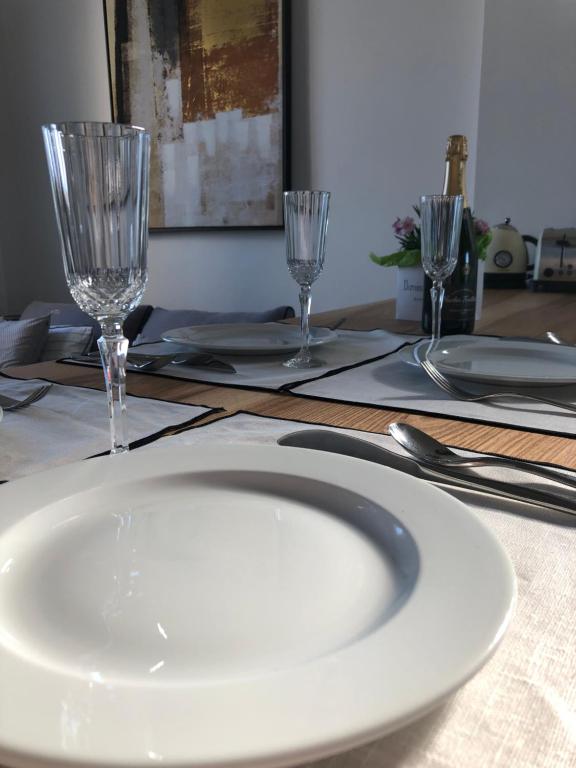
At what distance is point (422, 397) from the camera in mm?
Result: 697

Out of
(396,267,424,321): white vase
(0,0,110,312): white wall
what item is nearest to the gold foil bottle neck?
(396,267,424,321): white vase

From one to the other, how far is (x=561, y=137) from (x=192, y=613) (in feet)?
7.56

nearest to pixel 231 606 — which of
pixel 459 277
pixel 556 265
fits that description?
pixel 459 277

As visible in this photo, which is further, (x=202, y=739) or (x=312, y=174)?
(x=312, y=174)

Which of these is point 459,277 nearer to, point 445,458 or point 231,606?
point 445,458

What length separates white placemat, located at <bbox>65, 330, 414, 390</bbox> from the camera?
782 millimetres

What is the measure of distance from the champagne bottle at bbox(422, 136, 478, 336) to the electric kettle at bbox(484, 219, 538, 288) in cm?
80

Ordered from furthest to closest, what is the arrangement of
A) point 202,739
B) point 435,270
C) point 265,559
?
point 435,270, point 265,559, point 202,739

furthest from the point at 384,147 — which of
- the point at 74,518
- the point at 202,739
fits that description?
the point at 202,739

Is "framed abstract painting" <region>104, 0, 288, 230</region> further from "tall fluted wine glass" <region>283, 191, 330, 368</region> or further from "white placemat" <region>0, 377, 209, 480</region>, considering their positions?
"white placemat" <region>0, 377, 209, 480</region>

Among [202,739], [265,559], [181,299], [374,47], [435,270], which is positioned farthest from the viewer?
[181,299]

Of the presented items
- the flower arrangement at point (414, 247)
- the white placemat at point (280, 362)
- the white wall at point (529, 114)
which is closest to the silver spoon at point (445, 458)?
the white placemat at point (280, 362)

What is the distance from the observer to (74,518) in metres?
0.34

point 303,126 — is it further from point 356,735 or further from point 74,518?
point 356,735
